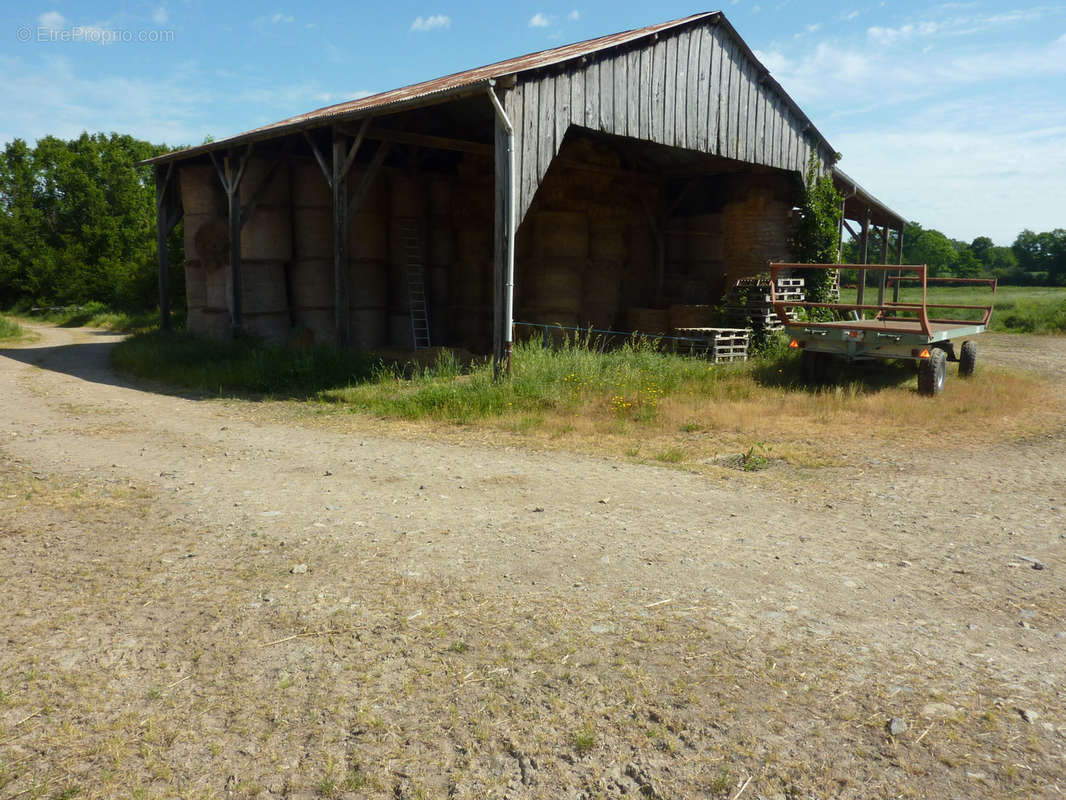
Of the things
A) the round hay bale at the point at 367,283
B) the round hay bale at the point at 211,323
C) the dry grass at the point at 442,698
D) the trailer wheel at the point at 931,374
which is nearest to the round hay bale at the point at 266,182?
the round hay bale at the point at 367,283

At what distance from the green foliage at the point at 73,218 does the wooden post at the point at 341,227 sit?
23353mm

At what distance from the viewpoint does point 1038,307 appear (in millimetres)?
30125

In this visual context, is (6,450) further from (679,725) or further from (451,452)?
(679,725)

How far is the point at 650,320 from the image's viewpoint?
55.4ft

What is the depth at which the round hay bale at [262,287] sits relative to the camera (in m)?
15.6

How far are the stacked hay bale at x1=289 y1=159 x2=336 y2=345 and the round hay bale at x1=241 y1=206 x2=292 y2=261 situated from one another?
256mm

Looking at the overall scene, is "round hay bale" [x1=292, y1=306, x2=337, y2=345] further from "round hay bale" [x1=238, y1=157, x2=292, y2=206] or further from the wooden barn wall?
the wooden barn wall

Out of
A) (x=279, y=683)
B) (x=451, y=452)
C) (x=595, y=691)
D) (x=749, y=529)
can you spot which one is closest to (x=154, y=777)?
(x=279, y=683)

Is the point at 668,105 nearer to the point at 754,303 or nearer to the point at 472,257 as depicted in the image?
the point at 754,303

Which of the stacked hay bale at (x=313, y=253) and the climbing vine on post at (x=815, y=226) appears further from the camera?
the climbing vine on post at (x=815, y=226)

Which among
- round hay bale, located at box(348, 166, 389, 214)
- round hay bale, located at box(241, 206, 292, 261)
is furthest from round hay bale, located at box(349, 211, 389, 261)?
round hay bale, located at box(241, 206, 292, 261)

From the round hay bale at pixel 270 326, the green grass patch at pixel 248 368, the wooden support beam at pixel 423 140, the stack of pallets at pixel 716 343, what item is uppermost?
the wooden support beam at pixel 423 140

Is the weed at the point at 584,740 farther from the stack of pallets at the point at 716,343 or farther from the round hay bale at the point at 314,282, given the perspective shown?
the round hay bale at the point at 314,282

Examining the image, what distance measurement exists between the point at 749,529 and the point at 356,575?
2675 mm
